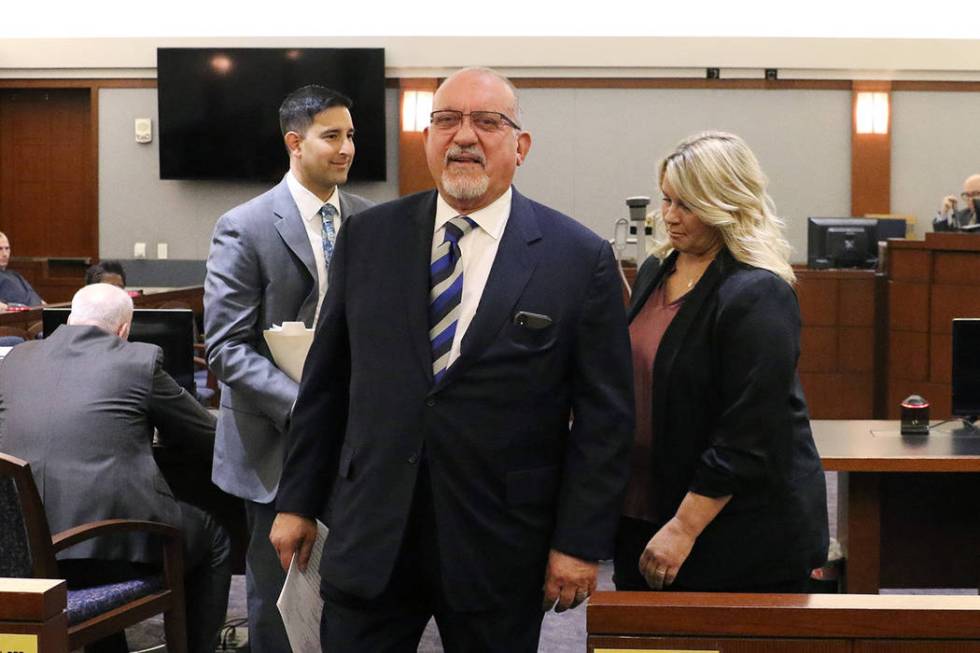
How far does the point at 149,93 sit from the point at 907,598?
10654 mm

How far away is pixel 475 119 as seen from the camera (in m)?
2.15

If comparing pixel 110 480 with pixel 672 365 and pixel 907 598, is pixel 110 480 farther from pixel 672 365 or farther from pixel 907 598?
pixel 907 598

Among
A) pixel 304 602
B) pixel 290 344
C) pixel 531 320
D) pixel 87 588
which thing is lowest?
pixel 87 588

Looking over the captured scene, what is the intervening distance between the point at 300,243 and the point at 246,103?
8.33 meters

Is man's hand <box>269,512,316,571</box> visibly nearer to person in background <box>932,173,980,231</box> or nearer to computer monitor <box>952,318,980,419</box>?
computer monitor <box>952,318,980,419</box>

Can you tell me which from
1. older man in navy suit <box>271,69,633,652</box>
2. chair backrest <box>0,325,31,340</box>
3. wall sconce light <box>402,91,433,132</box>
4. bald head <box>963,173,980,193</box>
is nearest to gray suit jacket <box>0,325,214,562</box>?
older man in navy suit <box>271,69,633,652</box>

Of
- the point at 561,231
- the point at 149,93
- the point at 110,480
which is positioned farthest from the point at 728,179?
the point at 149,93

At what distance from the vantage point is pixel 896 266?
26.0ft

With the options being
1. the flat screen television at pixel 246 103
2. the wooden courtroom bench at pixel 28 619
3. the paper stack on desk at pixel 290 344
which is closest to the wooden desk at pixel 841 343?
the flat screen television at pixel 246 103

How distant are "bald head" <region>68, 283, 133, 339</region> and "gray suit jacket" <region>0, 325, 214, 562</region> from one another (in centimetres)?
4

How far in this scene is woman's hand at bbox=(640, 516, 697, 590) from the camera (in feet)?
7.39

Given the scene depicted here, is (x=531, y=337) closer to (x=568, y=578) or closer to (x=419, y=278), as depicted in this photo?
(x=419, y=278)

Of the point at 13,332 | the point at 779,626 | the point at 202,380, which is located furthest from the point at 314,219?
the point at 202,380

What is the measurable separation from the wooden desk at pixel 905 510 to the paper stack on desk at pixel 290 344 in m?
1.64
